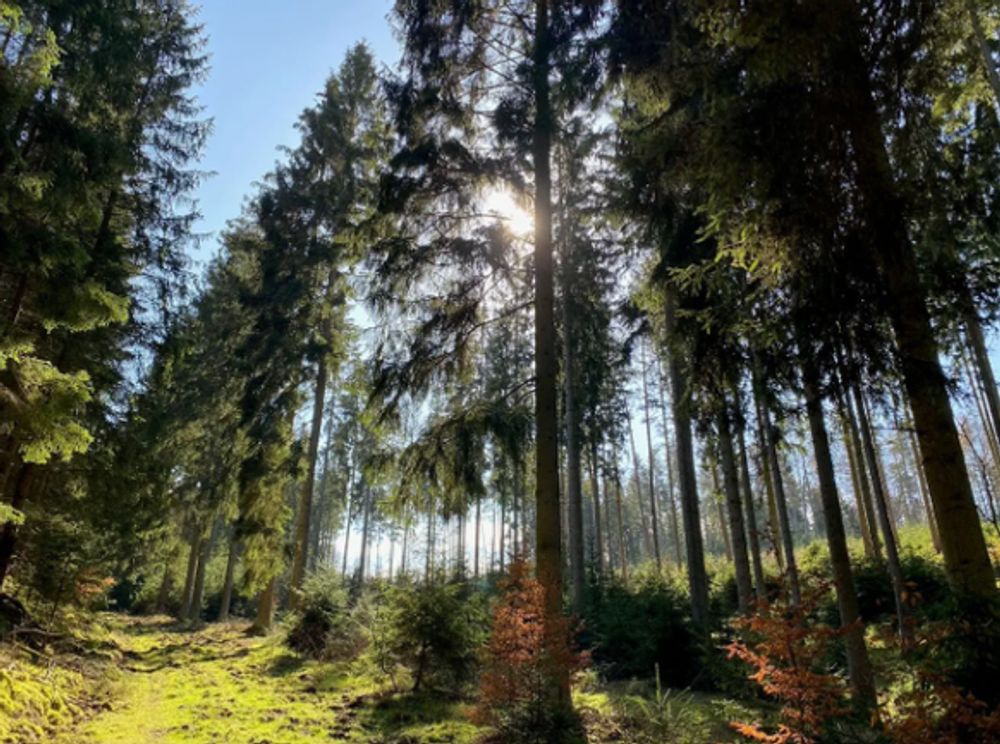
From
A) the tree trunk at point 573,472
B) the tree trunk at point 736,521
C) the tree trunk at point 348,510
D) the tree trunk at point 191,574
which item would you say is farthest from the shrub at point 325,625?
the tree trunk at point 348,510

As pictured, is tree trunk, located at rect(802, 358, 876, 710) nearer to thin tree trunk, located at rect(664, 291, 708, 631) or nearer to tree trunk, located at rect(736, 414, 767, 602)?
tree trunk, located at rect(736, 414, 767, 602)

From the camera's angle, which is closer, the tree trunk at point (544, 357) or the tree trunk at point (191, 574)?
the tree trunk at point (544, 357)

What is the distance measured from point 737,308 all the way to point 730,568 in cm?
1488

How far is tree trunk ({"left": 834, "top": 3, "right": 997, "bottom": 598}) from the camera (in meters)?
3.62

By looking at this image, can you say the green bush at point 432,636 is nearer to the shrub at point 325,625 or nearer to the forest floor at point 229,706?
the forest floor at point 229,706

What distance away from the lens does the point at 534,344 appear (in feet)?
32.0

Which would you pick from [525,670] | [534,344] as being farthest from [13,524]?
[534,344]

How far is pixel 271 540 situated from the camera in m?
13.8

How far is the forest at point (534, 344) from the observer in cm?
429

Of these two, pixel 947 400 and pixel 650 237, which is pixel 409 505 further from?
pixel 947 400

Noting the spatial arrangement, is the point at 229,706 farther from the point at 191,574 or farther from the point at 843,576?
the point at 191,574

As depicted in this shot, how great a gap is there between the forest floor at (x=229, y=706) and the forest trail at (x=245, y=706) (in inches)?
0.5

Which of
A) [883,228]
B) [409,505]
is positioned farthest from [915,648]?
[409,505]

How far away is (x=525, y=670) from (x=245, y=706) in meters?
4.15
